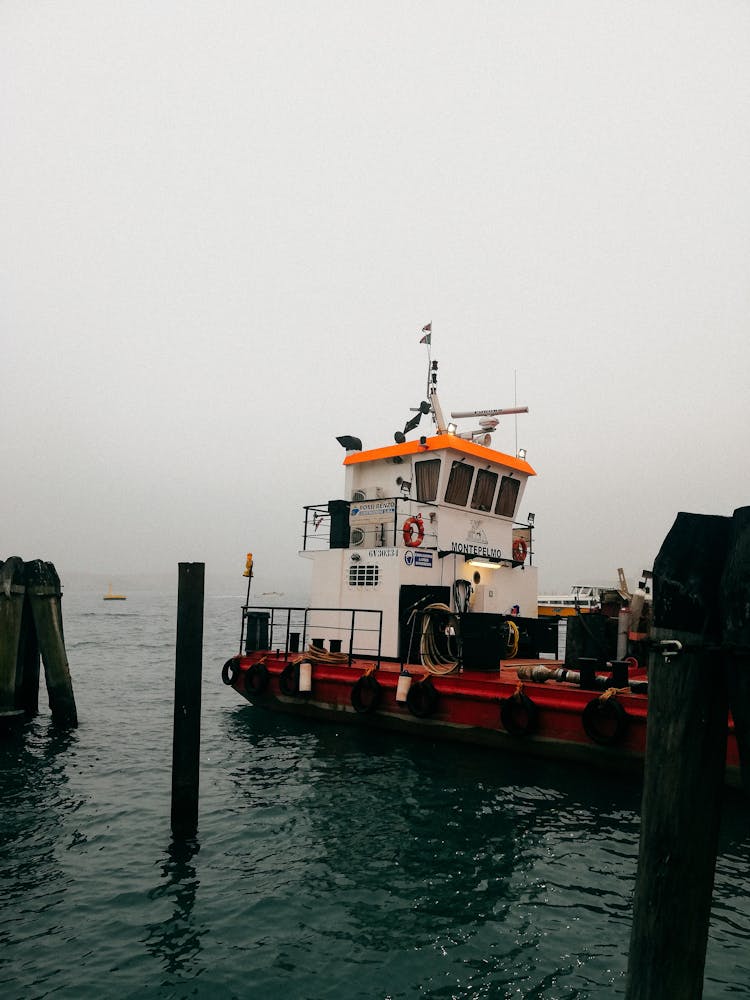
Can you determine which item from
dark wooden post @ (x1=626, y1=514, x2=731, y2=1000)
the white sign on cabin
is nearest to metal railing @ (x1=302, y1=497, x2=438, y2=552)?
the white sign on cabin

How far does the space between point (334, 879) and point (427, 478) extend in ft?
29.5

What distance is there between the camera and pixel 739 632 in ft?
7.43

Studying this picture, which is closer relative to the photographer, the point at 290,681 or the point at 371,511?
the point at 290,681

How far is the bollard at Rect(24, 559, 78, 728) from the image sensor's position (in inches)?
469

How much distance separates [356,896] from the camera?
572cm

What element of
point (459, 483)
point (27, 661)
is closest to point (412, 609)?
point (459, 483)

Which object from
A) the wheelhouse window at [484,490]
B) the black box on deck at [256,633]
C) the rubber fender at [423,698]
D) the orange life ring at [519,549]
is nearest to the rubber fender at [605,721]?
the rubber fender at [423,698]

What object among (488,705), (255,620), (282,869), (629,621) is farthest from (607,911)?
(255,620)

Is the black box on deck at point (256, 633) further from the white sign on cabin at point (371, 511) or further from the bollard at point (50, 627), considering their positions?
the bollard at point (50, 627)

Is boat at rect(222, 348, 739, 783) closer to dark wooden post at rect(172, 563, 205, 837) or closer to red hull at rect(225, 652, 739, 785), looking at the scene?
red hull at rect(225, 652, 739, 785)

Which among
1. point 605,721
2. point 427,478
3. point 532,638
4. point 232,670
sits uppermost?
point 427,478

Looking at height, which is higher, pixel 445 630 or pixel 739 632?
pixel 739 632

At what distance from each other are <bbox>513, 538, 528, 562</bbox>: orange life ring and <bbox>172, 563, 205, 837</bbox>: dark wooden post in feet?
31.7

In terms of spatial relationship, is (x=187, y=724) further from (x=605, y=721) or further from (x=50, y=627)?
(x=50, y=627)
